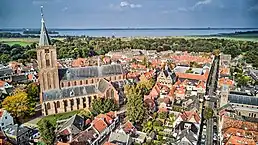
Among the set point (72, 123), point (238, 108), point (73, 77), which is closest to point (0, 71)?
point (73, 77)

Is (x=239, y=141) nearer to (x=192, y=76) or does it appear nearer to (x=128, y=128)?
A: (x=128, y=128)

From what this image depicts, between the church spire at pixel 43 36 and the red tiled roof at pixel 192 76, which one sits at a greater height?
the church spire at pixel 43 36

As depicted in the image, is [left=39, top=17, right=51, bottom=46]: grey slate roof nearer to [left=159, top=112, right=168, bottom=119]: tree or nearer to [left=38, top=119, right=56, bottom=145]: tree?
[left=38, top=119, right=56, bottom=145]: tree

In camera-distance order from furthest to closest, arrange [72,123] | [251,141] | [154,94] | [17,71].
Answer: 1. [17,71]
2. [154,94]
3. [72,123]
4. [251,141]

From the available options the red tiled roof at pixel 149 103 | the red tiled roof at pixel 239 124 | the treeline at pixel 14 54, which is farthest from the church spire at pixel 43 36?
the treeline at pixel 14 54

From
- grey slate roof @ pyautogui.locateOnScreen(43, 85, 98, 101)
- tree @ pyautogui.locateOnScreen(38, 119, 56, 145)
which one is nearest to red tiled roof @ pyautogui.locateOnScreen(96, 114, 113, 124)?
tree @ pyautogui.locateOnScreen(38, 119, 56, 145)

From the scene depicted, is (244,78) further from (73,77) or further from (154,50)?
(154,50)

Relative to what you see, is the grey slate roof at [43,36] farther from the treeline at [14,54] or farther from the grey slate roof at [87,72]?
the treeline at [14,54]
